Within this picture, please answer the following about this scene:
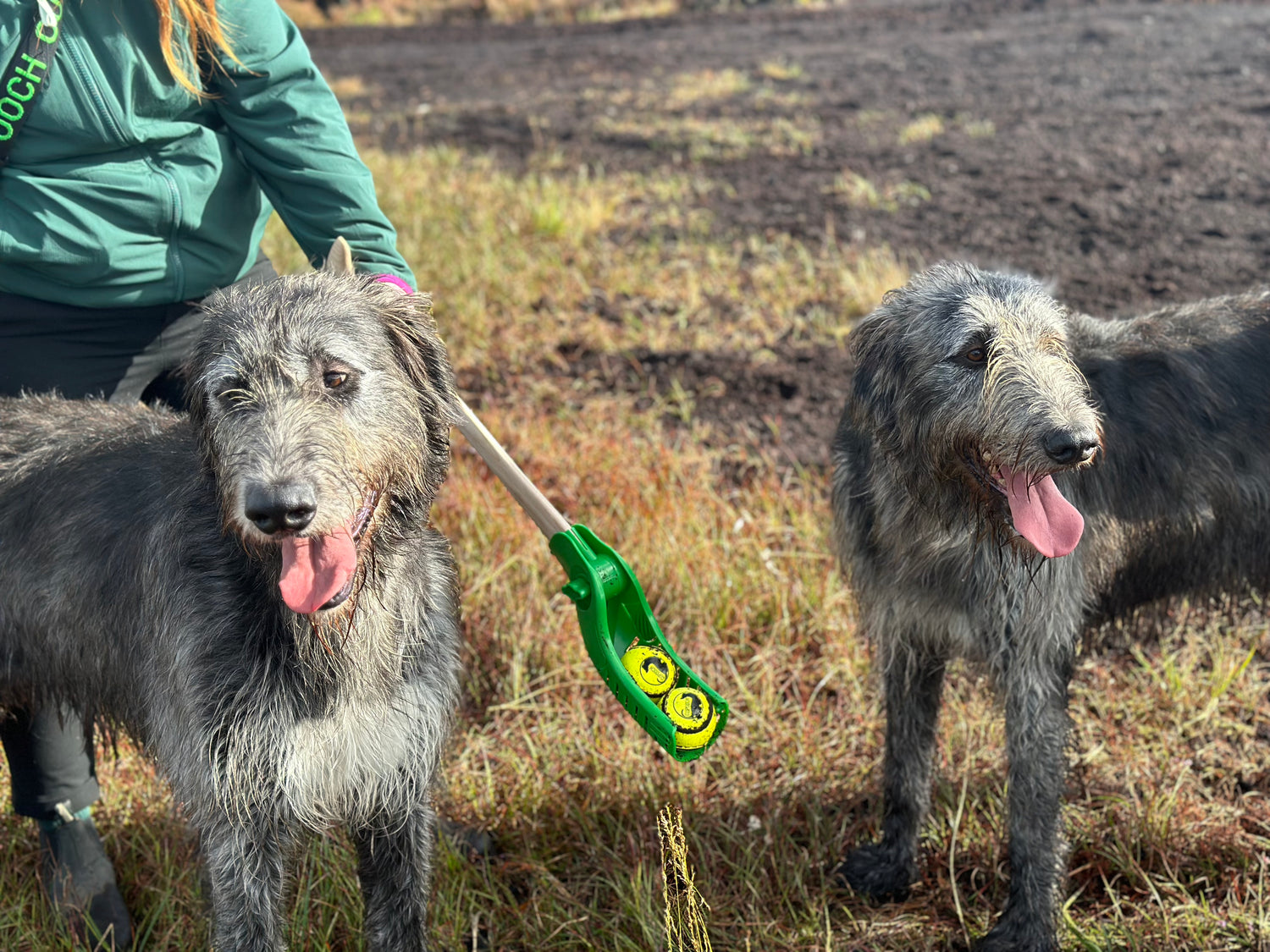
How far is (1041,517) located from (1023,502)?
60mm

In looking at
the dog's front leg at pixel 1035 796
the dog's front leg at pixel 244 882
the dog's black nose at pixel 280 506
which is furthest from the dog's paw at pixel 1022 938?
the dog's black nose at pixel 280 506

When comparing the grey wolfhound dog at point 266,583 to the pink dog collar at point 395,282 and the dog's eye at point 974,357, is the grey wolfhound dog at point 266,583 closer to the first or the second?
the pink dog collar at point 395,282

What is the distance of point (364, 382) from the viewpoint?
96.3 inches

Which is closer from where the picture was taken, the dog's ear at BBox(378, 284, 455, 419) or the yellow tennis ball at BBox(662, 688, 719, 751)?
the dog's ear at BBox(378, 284, 455, 419)

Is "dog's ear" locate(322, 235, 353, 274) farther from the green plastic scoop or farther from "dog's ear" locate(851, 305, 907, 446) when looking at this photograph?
"dog's ear" locate(851, 305, 907, 446)

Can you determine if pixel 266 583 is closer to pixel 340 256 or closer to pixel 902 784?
pixel 340 256

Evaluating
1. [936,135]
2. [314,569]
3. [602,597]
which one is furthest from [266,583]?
[936,135]

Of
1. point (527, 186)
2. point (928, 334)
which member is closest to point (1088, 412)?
point (928, 334)

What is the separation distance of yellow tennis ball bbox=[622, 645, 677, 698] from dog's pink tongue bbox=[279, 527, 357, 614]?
0.88 m

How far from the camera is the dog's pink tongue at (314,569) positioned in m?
2.28

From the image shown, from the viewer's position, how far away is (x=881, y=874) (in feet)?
11.2

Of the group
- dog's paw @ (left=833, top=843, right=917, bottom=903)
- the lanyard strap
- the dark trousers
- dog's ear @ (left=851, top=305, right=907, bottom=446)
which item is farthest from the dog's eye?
the lanyard strap

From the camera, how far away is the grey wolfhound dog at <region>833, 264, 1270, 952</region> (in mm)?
2822

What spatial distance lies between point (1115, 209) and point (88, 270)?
6.95 m
